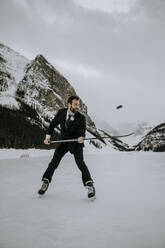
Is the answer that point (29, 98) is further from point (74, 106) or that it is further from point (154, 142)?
point (154, 142)

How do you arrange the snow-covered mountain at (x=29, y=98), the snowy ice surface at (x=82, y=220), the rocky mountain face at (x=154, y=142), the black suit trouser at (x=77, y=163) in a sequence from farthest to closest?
the rocky mountain face at (x=154, y=142) → the snow-covered mountain at (x=29, y=98) → the black suit trouser at (x=77, y=163) → the snowy ice surface at (x=82, y=220)

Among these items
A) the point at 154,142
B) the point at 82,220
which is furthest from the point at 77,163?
the point at 154,142

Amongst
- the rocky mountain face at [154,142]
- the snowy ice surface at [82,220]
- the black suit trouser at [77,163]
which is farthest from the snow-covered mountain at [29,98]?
the rocky mountain face at [154,142]

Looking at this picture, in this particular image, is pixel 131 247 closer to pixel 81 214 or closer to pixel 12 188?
pixel 81 214

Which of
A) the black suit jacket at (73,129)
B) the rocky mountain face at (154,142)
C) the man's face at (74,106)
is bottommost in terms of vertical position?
the black suit jacket at (73,129)

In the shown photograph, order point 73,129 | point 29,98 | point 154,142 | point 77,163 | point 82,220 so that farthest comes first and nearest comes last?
point 154,142, point 29,98, point 73,129, point 77,163, point 82,220

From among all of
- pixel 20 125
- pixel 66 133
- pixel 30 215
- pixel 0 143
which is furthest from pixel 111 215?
pixel 20 125

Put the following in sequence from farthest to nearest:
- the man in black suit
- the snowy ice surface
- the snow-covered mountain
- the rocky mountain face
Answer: the rocky mountain face
the snow-covered mountain
the man in black suit
the snowy ice surface

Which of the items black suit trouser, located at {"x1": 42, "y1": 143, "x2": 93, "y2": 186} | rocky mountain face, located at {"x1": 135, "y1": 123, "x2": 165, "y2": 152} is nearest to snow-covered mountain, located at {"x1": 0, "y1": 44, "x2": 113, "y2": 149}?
black suit trouser, located at {"x1": 42, "y1": 143, "x2": 93, "y2": 186}

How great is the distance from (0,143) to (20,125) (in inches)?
625

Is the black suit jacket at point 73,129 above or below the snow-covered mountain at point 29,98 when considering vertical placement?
below

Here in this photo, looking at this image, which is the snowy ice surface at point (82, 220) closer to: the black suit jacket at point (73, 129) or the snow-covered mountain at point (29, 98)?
the black suit jacket at point (73, 129)

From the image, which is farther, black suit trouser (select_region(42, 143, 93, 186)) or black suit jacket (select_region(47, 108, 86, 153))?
black suit jacket (select_region(47, 108, 86, 153))

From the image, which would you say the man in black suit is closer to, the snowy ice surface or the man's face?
the man's face
